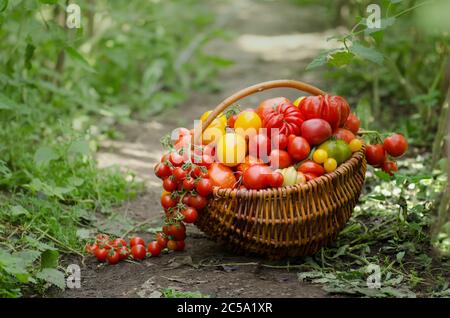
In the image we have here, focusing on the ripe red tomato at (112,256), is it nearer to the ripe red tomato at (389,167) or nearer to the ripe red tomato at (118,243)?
the ripe red tomato at (118,243)

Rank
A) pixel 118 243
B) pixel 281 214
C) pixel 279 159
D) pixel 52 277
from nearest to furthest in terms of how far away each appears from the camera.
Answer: pixel 52 277
pixel 281 214
pixel 279 159
pixel 118 243

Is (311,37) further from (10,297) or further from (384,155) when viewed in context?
(10,297)

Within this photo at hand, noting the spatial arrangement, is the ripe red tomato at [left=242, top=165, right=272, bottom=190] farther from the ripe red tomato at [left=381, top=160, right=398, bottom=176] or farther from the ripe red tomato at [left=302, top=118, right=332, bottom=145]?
the ripe red tomato at [left=381, top=160, right=398, bottom=176]

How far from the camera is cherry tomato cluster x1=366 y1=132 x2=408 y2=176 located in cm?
302

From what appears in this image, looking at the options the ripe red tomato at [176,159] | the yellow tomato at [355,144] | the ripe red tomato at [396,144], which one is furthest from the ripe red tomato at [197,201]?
the ripe red tomato at [396,144]

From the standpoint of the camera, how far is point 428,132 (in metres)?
4.48

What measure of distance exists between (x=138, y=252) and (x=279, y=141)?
849mm

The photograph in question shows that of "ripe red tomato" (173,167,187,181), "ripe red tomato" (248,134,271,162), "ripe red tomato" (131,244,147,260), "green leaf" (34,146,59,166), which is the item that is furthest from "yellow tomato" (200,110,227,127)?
"green leaf" (34,146,59,166)

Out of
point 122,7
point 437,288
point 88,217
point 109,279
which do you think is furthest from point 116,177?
point 122,7

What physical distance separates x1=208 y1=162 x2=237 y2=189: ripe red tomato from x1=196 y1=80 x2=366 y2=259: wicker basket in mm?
47

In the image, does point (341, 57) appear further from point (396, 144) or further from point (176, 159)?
point (176, 159)

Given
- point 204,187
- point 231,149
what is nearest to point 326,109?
point 231,149

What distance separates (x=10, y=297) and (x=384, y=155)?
182 cm

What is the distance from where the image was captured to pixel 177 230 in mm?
2918
